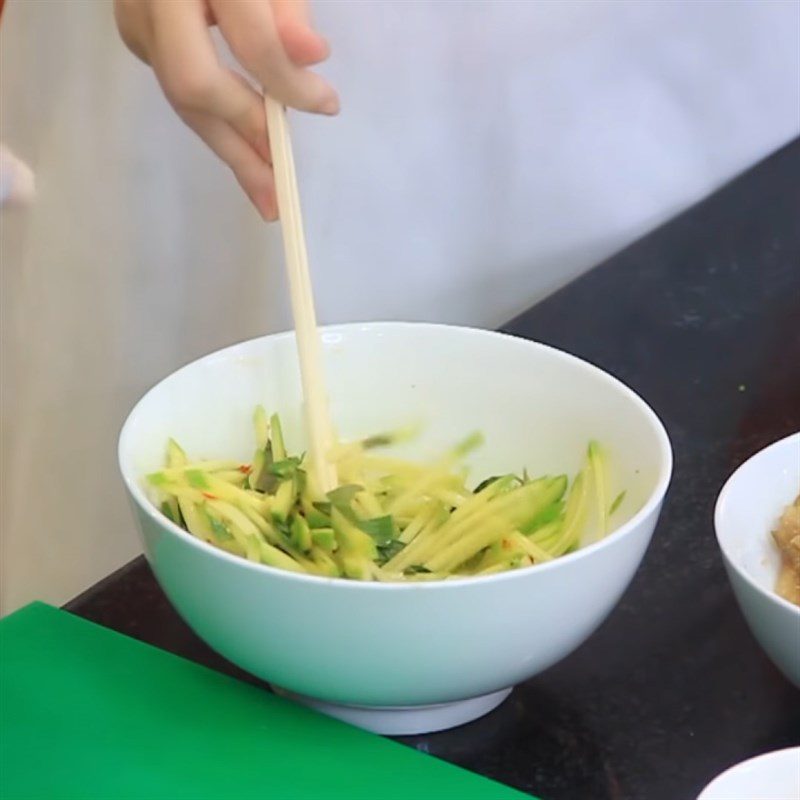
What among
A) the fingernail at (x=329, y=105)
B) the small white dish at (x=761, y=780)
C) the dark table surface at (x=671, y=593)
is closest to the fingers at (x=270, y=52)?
the fingernail at (x=329, y=105)

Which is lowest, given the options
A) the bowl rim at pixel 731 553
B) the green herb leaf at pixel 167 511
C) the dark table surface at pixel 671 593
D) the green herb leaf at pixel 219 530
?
the dark table surface at pixel 671 593

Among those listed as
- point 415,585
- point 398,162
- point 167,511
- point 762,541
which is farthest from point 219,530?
point 398,162

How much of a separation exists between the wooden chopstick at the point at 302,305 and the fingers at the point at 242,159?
36mm

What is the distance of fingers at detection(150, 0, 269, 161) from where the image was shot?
654mm

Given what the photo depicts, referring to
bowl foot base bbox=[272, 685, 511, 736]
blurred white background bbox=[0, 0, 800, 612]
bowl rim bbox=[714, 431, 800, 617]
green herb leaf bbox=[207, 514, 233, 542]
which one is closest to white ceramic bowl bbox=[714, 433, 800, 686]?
bowl rim bbox=[714, 431, 800, 617]

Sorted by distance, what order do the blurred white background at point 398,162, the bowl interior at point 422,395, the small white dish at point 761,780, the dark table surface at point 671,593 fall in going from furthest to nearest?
the blurred white background at point 398,162 < the bowl interior at point 422,395 < the dark table surface at point 671,593 < the small white dish at point 761,780

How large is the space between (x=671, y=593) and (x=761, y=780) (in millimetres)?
190

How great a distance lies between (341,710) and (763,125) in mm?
664

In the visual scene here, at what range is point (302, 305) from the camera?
0.67 m

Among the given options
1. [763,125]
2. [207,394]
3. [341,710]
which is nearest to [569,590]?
[341,710]

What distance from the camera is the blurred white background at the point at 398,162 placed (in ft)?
3.23

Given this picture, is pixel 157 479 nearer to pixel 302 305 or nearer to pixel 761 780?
pixel 302 305

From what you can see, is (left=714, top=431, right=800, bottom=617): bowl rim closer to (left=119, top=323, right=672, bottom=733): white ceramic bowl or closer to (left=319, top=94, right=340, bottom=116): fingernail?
(left=119, top=323, right=672, bottom=733): white ceramic bowl

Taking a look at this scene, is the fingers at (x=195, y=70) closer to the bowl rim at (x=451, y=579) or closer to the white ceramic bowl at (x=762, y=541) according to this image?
the bowl rim at (x=451, y=579)
